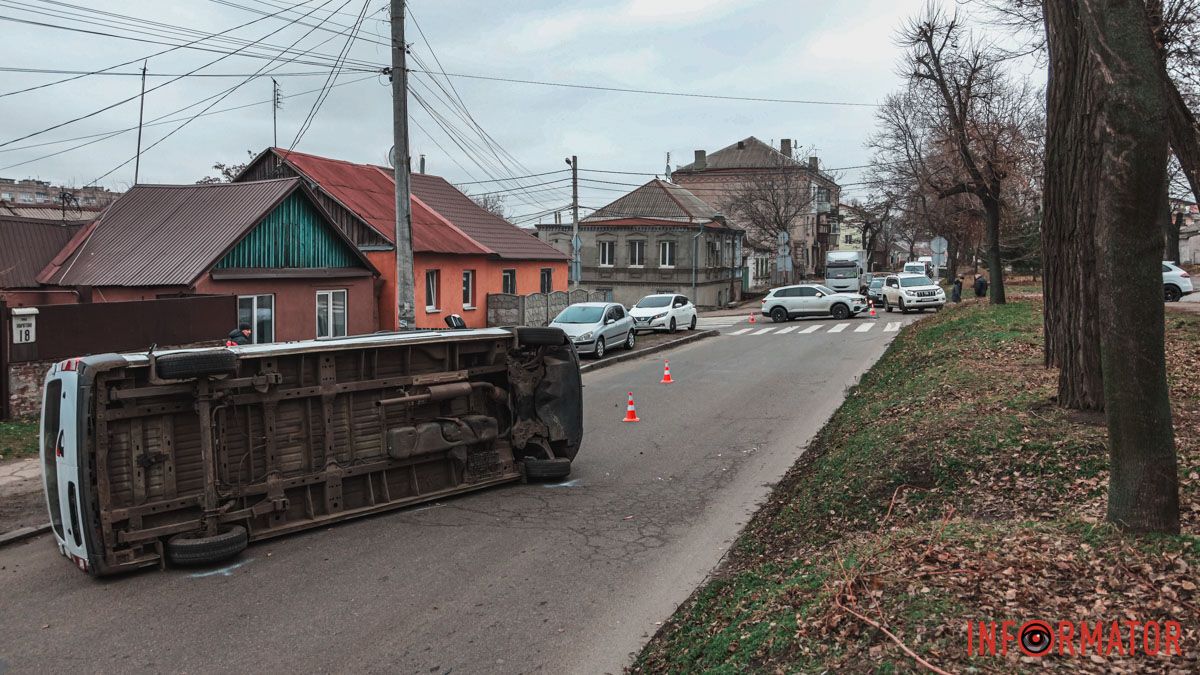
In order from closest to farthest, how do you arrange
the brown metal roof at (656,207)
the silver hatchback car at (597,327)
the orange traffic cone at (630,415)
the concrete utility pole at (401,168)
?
the orange traffic cone at (630,415) < the concrete utility pole at (401,168) < the silver hatchback car at (597,327) < the brown metal roof at (656,207)

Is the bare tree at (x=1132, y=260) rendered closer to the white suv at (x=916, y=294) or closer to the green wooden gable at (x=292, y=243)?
the green wooden gable at (x=292, y=243)

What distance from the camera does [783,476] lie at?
36.5 feet

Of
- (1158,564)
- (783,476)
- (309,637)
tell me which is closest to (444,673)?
(309,637)

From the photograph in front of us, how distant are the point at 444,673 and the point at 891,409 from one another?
27.0 feet

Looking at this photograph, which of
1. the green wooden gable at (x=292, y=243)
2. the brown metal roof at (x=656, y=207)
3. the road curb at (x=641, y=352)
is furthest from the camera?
the brown metal roof at (x=656, y=207)

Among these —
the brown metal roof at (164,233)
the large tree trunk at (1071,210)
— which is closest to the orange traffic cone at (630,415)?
the large tree trunk at (1071,210)

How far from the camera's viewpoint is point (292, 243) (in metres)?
21.8

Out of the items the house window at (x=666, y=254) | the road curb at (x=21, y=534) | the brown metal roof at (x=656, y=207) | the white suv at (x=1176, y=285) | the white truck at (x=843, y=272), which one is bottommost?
the road curb at (x=21, y=534)

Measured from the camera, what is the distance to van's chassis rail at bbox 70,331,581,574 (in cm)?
763

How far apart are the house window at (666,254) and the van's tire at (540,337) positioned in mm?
44839

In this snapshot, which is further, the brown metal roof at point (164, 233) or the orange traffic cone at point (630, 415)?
the brown metal roof at point (164, 233)

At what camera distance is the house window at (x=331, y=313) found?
23.1m

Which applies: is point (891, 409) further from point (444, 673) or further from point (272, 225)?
point (272, 225)

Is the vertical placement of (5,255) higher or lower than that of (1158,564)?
higher
